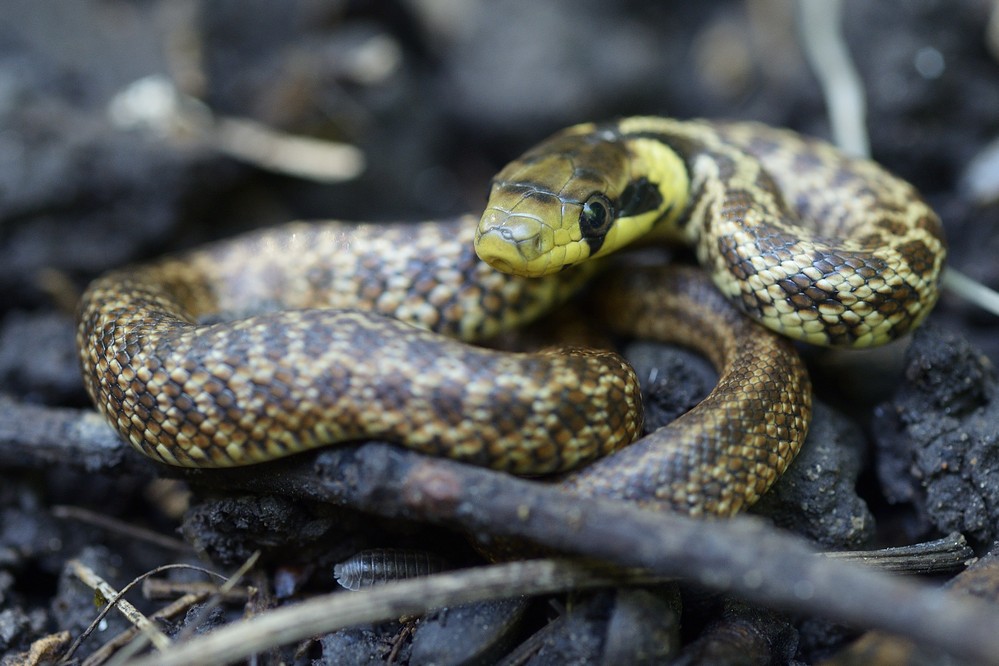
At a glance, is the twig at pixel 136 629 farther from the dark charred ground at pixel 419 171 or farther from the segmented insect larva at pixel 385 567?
the segmented insect larva at pixel 385 567

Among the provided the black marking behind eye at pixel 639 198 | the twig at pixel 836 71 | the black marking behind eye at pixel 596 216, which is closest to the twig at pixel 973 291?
the twig at pixel 836 71

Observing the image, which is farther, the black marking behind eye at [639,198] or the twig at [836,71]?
the twig at [836,71]

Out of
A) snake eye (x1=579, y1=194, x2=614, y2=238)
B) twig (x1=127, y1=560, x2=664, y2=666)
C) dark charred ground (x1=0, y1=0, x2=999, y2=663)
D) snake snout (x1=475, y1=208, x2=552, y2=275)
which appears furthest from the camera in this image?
snake eye (x1=579, y1=194, x2=614, y2=238)

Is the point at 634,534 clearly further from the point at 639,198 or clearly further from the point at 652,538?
the point at 639,198

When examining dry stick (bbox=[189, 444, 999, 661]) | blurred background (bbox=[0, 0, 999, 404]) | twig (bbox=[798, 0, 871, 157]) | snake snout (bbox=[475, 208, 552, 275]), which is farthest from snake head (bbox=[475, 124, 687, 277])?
blurred background (bbox=[0, 0, 999, 404])

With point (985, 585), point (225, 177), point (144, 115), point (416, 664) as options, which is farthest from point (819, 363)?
point (144, 115)

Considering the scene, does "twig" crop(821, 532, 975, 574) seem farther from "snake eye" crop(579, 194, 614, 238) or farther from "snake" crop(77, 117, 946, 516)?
"snake eye" crop(579, 194, 614, 238)
